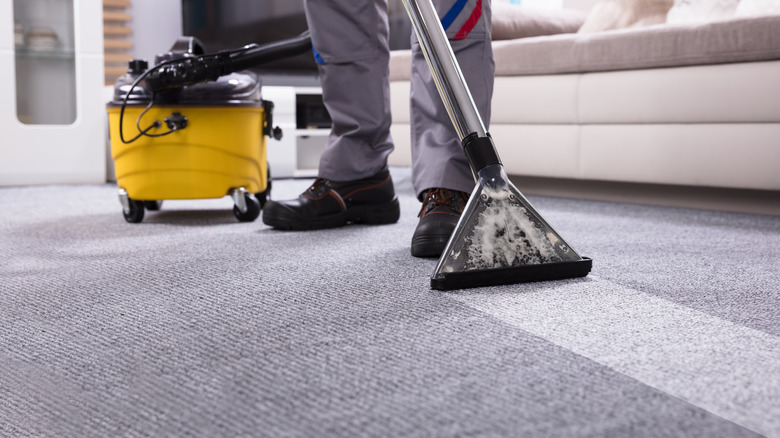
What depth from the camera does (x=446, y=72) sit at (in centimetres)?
89

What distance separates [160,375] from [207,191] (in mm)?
1007

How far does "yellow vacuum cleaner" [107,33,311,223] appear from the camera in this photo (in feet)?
4.83

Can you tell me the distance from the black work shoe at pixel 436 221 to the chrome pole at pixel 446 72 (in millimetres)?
175

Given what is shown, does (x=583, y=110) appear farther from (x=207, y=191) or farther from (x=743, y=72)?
(x=207, y=191)

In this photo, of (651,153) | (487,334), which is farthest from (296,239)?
(651,153)

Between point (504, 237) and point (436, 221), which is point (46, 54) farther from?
point (504, 237)

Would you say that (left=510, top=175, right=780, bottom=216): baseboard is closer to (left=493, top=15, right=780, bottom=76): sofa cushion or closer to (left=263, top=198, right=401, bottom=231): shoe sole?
(left=493, top=15, right=780, bottom=76): sofa cushion

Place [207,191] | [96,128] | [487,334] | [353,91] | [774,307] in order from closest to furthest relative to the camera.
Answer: [487,334], [774,307], [353,91], [207,191], [96,128]

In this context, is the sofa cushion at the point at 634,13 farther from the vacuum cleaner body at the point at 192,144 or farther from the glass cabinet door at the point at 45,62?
the glass cabinet door at the point at 45,62

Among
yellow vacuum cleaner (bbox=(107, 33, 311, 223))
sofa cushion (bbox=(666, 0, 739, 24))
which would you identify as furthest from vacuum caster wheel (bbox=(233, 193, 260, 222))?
sofa cushion (bbox=(666, 0, 739, 24))

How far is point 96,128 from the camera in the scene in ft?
8.84

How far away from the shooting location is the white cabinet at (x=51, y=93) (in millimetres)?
2570

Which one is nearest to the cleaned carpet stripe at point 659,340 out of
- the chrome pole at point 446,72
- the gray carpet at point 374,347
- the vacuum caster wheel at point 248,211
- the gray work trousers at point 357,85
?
the gray carpet at point 374,347

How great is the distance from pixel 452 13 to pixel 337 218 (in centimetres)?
48
